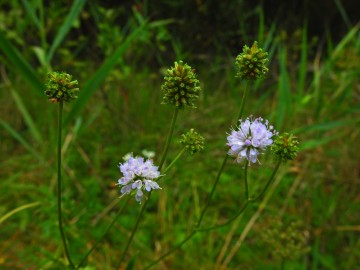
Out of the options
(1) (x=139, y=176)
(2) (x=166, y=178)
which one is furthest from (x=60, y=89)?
(2) (x=166, y=178)

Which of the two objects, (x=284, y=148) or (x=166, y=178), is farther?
(x=166, y=178)

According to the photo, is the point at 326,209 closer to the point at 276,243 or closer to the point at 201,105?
the point at 276,243

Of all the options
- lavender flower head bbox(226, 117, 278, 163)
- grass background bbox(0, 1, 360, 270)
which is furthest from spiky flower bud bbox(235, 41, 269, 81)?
grass background bbox(0, 1, 360, 270)

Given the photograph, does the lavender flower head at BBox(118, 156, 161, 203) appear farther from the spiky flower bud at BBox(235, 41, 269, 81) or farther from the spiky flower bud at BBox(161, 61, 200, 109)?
the spiky flower bud at BBox(235, 41, 269, 81)

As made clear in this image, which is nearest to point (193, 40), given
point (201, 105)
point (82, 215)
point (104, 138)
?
point (201, 105)

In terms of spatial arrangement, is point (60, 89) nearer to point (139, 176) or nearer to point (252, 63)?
point (139, 176)
